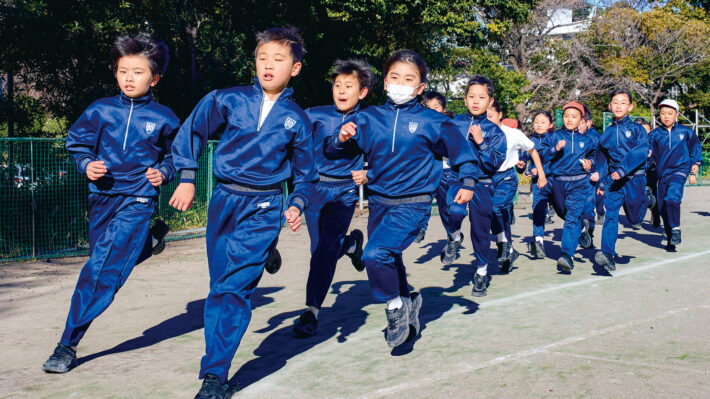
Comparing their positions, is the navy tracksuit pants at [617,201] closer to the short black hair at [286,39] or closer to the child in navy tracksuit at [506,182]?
the child in navy tracksuit at [506,182]

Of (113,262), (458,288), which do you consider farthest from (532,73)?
(113,262)

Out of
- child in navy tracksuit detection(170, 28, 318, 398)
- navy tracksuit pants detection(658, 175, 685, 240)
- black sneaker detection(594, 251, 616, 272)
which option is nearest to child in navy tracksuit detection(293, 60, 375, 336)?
child in navy tracksuit detection(170, 28, 318, 398)

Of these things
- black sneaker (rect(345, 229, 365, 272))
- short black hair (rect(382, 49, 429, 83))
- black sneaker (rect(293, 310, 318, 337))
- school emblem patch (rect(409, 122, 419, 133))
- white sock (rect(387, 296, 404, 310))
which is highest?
short black hair (rect(382, 49, 429, 83))

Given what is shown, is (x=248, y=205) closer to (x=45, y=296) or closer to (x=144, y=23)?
(x=45, y=296)

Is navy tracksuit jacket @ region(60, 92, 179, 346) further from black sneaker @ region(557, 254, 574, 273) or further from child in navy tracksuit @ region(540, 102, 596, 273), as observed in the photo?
child in navy tracksuit @ region(540, 102, 596, 273)

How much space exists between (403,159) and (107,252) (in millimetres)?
2138

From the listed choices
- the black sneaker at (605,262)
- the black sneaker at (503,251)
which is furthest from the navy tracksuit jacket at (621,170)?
the black sneaker at (503,251)

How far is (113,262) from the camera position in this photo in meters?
5.04

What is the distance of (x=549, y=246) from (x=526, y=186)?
17.3m

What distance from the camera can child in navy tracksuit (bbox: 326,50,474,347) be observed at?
5219 mm

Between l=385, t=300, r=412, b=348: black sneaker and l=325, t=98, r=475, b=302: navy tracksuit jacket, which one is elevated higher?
l=325, t=98, r=475, b=302: navy tracksuit jacket

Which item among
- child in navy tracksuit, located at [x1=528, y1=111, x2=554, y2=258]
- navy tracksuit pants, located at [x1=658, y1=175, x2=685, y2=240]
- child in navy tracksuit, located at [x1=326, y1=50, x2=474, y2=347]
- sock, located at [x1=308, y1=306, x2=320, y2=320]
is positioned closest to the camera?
child in navy tracksuit, located at [x1=326, y1=50, x2=474, y2=347]

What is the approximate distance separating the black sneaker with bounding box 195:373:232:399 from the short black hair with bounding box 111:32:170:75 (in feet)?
8.03

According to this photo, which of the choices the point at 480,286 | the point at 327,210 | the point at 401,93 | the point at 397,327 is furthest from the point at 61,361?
the point at 480,286
